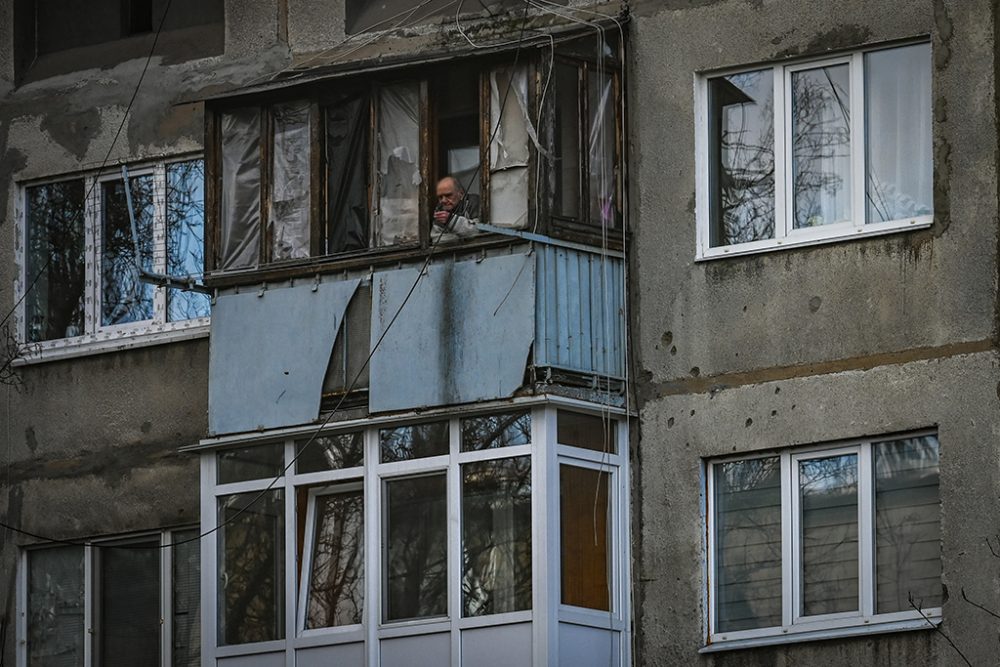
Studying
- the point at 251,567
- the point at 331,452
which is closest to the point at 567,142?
the point at 331,452

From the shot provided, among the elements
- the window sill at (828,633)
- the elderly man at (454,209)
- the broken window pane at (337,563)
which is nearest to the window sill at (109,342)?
the broken window pane at (337,563)

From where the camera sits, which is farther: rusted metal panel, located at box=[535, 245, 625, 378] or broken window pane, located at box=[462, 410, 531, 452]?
rusted metal panel, located at box=[535, 245, 625, 378]

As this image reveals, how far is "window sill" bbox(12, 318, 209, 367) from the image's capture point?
21.5 metres

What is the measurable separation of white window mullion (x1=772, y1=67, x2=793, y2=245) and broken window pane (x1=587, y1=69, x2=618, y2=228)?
1411 millimetres

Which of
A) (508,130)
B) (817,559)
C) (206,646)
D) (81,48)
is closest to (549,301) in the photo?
(508,130)

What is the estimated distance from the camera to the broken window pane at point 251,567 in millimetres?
19547

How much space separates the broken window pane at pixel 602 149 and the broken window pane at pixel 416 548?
8.38 ft

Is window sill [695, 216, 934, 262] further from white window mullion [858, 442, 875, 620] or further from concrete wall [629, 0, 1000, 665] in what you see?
white window mullion [858, 442, 875, 620]

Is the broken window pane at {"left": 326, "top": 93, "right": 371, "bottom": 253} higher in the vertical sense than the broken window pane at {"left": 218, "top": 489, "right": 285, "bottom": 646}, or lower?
higher

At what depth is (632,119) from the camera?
19.5 m

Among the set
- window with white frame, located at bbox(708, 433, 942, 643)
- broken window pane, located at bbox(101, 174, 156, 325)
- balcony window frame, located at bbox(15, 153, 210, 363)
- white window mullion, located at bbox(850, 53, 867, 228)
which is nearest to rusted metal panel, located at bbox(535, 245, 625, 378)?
window with white frame, located at bbox(708, 433, 942, 643)

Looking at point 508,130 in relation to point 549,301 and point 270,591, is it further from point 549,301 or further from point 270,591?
point 270,591

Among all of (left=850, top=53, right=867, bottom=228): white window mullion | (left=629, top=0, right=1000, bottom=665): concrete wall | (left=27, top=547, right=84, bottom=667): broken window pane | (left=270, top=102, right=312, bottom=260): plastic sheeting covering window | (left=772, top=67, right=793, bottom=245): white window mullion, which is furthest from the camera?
(left=27, top=547, right=84, bottom=667): broken window pane

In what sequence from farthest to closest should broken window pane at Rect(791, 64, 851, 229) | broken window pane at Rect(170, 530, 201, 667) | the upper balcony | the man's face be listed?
broken window pane at Rect(170, 530, 201, 667) → the man's face → the upper balcony → broken window pane at Rect(791, 64, 851, 229)
